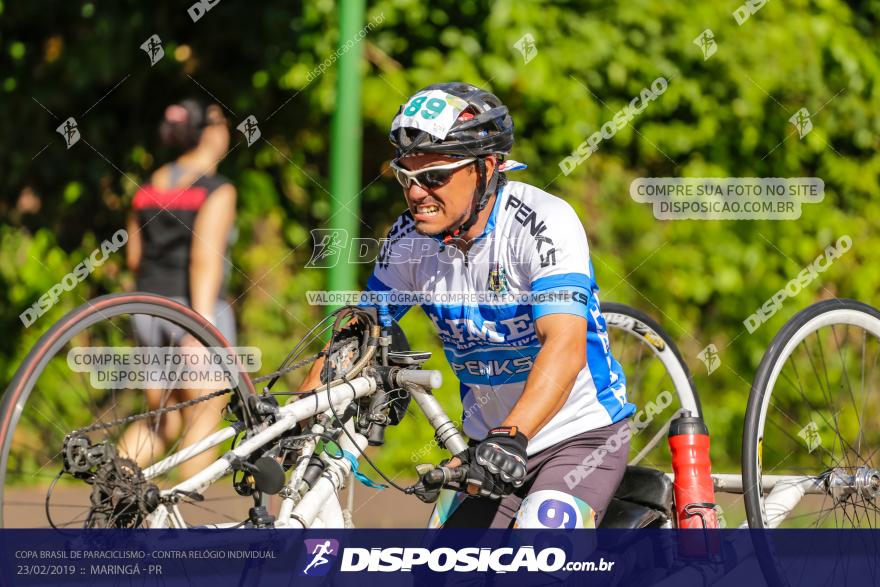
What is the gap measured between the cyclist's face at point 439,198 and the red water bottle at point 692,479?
887 millimetres

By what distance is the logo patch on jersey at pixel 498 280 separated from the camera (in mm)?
3486

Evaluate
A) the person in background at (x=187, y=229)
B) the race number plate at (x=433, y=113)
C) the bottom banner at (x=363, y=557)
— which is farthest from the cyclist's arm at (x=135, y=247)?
the race number plate at (x=433, y=113)

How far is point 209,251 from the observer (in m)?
5.65

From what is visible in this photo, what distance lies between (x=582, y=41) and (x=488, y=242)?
3431 millimetres

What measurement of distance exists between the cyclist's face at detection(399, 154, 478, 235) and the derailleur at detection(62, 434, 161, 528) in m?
0.95

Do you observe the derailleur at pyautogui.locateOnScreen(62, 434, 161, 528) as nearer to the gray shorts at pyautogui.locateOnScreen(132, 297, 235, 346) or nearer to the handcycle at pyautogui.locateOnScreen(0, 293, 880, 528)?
the handcycle at pyautogui.locateOnScreen(0, 293, 880, 528)

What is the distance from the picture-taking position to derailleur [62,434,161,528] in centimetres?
305

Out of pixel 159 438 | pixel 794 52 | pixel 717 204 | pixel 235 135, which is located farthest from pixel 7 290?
pixel 794 52

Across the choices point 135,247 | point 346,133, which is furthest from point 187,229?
point 346,133

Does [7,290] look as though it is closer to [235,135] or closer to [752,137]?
[235,135]

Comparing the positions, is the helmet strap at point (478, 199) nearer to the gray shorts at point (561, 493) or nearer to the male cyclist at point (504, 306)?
the male cyclist at point (504, 306)

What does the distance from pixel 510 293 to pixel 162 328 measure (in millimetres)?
1849

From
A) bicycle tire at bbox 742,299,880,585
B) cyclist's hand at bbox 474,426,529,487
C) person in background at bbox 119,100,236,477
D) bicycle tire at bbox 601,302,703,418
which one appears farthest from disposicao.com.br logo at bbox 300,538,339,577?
person in background at bbox 119,100,236,477

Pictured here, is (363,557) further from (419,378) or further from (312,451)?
(419,378)
